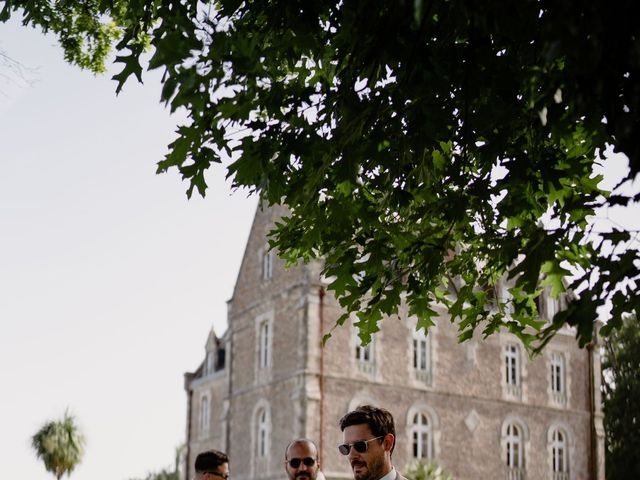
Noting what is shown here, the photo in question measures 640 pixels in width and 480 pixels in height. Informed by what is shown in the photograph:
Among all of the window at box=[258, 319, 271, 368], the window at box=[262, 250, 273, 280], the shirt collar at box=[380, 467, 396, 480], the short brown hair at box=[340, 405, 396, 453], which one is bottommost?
the shirt collar at box=[380, 467, 396, 480]

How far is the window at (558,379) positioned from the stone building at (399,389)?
0.03m

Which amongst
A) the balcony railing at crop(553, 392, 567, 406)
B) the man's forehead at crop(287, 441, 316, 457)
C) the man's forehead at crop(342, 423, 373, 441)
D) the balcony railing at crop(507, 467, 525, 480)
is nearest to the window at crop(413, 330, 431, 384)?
the balcony railing at crop(507, 467, 525, 480)

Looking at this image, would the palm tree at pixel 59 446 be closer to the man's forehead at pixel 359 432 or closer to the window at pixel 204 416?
the window at pixel 204 416

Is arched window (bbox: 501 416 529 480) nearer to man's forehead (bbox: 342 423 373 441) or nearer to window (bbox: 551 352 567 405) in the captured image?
window (bbox: 551 352 567 405)

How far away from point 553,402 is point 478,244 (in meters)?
27.6

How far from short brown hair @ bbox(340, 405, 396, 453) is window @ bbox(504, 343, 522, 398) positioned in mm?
27278

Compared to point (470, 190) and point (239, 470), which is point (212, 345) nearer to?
point (239, 470)

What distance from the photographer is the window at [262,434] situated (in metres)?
29.8

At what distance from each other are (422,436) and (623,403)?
51.9 ft

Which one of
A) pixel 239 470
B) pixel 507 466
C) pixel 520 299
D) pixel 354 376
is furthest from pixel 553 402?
pixel 520 299

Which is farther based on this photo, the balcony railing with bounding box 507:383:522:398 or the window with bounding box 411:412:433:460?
the balcony railing with bounding box 507:383:522:398

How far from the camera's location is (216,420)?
36.1 meters

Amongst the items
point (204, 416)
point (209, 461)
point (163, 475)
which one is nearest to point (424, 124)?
point (209, 461)

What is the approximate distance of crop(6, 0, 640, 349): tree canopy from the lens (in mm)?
4090
